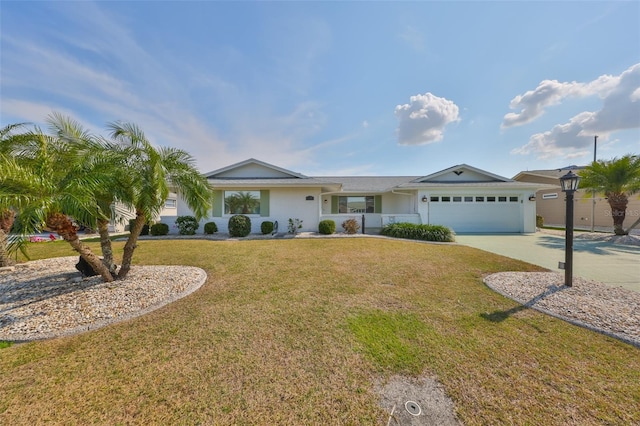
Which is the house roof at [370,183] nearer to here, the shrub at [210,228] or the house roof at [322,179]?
the house roof at [322,179]

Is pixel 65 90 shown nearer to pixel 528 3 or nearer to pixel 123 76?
pixel 123 76

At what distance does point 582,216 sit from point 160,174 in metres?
27.7

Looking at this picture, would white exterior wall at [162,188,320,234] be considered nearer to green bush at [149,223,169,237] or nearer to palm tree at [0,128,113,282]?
green bush at [149,223,169,237]

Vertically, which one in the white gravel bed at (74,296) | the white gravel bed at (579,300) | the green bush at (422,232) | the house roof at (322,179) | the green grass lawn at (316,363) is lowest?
the green grass lawn at (316,363)

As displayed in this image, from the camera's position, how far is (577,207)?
59.8 ft

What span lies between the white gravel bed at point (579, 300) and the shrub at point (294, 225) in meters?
9.50

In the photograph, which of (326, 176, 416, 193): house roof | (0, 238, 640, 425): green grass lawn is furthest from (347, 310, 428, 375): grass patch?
(326, 176, 416, 193): house roof

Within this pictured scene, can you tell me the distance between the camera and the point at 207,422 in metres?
1.97

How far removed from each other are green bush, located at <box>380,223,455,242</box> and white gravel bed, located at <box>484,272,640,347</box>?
5.17 metres

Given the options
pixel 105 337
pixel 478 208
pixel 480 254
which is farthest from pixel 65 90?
pixel 478 208

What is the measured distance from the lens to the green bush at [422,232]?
10977mm

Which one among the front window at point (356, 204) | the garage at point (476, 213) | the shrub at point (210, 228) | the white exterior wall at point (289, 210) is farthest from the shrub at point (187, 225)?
the garage at point (476, 213)

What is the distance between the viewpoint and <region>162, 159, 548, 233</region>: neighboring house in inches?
521

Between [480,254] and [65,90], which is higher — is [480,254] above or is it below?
below
